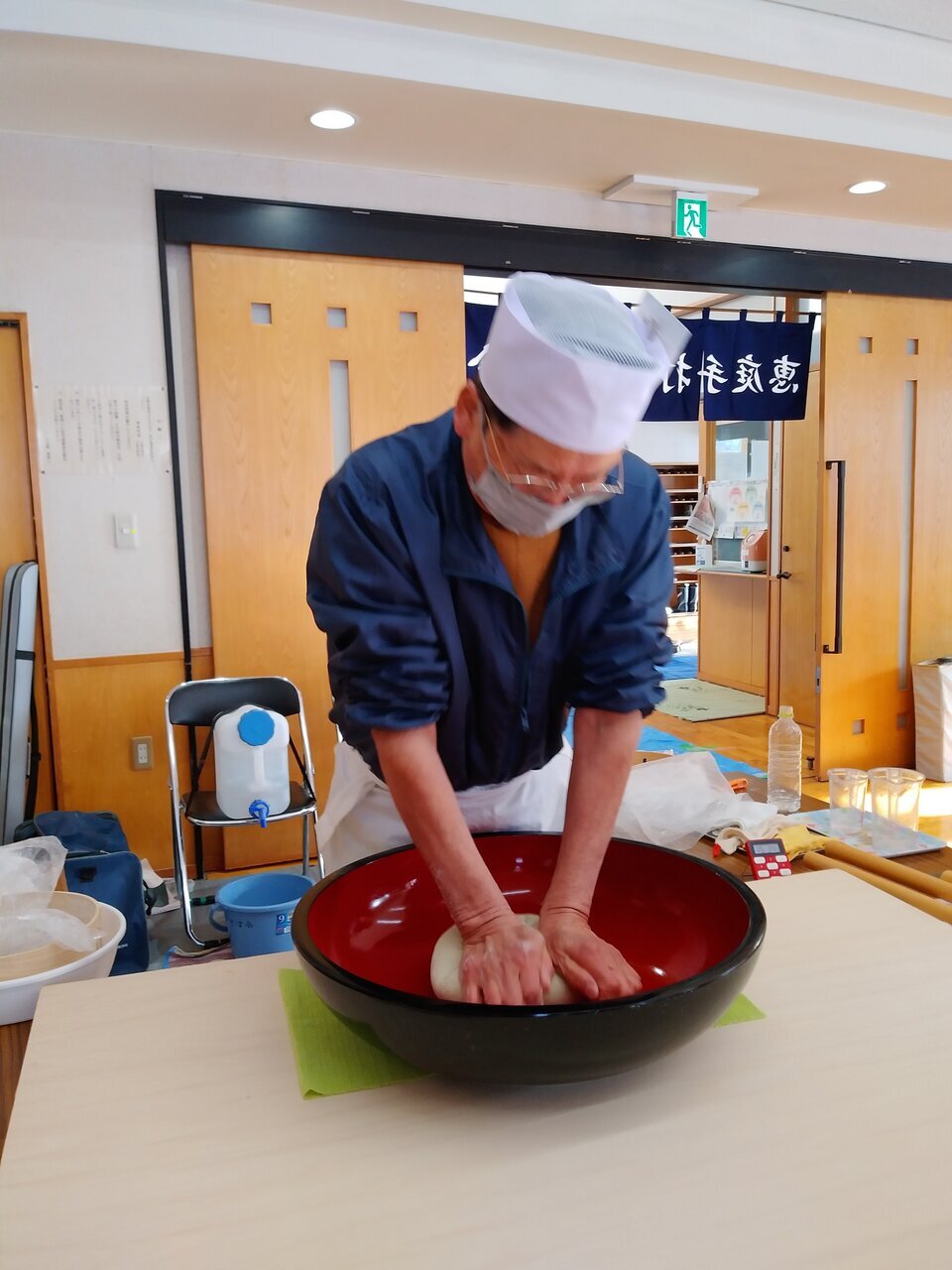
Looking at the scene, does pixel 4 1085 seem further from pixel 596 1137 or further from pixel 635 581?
pixel 635 581

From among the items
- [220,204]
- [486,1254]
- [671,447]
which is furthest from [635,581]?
[671,447]

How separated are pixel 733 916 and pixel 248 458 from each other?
9.65 ft

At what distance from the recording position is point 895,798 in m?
1.95

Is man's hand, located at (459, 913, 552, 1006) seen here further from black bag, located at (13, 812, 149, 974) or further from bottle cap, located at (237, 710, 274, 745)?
bottle cap, located at (237, 710, 274, 745)

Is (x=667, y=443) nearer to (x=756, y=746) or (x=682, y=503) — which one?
(x=682, y=503)

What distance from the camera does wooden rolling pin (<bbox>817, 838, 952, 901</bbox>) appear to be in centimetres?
121

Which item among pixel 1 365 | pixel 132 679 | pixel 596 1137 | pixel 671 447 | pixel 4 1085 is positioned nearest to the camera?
pixel 596 1137

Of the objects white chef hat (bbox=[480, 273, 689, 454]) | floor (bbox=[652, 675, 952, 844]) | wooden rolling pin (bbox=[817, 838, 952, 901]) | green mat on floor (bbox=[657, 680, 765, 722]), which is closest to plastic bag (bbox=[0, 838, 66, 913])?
white chef hat (bbox=[480, 273, 689, 454])

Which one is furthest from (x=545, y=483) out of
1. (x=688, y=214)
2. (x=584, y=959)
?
(x=688, y=214)

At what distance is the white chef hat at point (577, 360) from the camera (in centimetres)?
84

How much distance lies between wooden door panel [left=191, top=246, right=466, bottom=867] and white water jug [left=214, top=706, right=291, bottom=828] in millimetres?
524

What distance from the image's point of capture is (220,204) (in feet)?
10.8

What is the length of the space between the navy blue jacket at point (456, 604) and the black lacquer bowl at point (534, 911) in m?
0.16

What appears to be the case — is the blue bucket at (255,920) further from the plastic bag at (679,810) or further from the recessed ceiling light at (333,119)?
the recessed ceiling light at (333,119)
